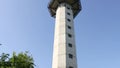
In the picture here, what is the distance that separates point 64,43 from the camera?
4109 centimetres

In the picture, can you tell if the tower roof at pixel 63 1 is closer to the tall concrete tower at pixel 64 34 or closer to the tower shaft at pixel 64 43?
the tall concrete tower at pixel 64 34

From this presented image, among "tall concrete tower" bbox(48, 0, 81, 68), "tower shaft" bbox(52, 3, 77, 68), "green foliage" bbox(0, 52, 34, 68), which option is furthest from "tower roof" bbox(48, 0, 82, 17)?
"green foliage" bbox(0, 52, 34, 68)

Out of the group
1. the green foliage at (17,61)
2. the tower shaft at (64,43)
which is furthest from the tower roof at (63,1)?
the green foliage at (17,61)

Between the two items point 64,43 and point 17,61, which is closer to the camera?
point 17,61

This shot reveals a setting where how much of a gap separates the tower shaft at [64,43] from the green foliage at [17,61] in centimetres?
1349

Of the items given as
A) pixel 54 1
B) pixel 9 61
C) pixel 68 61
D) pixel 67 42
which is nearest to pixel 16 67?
pixel 9 61

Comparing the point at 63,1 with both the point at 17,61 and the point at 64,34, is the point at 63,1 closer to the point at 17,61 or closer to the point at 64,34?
the point at 64,34

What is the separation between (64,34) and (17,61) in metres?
20.8

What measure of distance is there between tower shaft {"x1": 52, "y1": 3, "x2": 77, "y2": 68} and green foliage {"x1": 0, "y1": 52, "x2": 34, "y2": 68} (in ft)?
44.2

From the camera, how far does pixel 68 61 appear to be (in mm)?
38094

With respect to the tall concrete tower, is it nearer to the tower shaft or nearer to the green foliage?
the tower shaft

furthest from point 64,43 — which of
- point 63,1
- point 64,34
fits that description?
point 63,1

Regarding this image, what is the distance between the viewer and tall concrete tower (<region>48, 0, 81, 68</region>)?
3856cm

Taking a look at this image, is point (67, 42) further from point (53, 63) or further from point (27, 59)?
point (27, 59)
